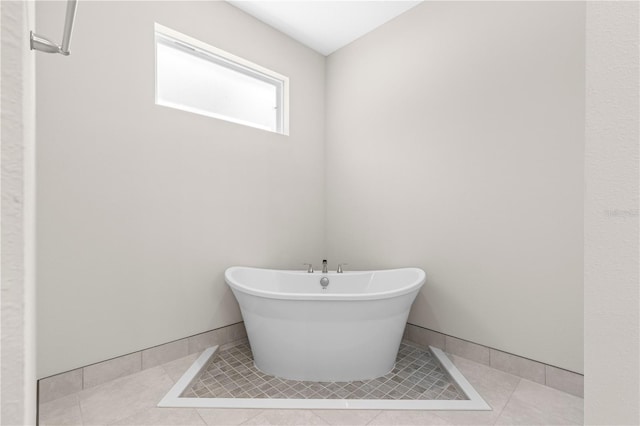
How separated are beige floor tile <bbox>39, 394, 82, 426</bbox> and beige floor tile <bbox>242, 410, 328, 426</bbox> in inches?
34.1

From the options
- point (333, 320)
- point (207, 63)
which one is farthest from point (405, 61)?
point (333, 320)

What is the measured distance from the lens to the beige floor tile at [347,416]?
4.67ft

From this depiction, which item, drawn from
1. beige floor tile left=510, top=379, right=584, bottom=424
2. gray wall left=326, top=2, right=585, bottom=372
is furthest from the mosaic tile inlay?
gray wall left=326, top=2, right=585, bottom=372

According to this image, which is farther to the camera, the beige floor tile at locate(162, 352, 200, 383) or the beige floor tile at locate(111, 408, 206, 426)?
the beige floor tile at locate(162, 352, 200, 383)

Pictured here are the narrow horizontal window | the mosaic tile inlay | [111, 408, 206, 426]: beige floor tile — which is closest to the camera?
[111, 408, 206, 426]: beige floor tile

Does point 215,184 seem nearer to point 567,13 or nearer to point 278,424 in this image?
point 278,424

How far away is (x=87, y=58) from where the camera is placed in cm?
171

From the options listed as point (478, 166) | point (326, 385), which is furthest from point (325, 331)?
point (478, 166)

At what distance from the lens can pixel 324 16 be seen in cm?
247

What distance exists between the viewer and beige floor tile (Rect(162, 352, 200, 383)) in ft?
6.01

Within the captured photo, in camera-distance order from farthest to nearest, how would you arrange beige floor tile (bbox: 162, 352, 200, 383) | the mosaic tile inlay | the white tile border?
beige floor tile (bbox: 162, 352, 200, 383) → the mosaic tile inlay → the white tile border

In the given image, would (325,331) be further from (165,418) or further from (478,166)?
(478,166)

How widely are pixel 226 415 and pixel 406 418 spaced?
0.91 meters

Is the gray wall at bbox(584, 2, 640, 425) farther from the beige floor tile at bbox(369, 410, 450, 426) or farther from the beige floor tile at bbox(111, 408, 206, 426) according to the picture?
the beige floor tile at bbox(111, 408, 206, 426)
